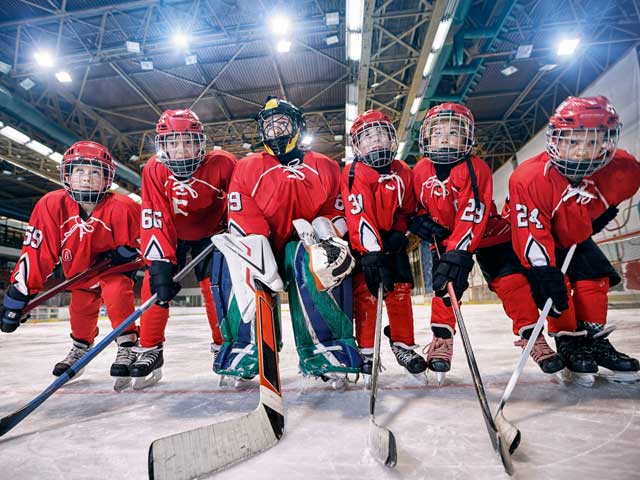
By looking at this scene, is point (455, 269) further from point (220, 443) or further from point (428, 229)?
point (220, 443)

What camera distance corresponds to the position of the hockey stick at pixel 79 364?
126 cm

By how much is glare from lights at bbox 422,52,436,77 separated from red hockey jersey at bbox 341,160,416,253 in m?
5.20

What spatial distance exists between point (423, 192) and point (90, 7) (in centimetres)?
678

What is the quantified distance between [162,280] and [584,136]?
6.49ft

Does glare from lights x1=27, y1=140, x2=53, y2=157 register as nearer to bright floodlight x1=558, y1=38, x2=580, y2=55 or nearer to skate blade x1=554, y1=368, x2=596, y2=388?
skate blade x1=554, y1=368, x2=596, y2=388

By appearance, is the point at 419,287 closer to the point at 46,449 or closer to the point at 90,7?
the point at 90,7

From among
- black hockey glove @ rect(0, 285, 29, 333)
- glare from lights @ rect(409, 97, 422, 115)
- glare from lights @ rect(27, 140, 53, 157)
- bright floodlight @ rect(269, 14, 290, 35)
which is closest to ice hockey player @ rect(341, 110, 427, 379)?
black hockey glove @ rect(0, 285, 29, 333)

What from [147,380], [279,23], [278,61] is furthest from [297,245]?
[278,61]

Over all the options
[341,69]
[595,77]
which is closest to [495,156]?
[595,77]

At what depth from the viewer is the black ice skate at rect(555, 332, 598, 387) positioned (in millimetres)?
1604

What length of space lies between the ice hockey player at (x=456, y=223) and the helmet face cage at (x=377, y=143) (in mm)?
159

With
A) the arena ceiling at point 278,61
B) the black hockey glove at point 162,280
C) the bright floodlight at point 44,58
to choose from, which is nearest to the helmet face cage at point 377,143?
the black hockey glove at point 162,280

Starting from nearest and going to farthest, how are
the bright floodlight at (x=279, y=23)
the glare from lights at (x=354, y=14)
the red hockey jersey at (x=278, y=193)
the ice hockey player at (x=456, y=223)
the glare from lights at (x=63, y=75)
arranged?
the ice hockey player at (x=456, y=223) → the red hockey jersey at (x=278, y=193) → the glare from lights at (x=354, y=14) → the bright floodlight at (x=279, y=23) → the glare from lights at (x=63, y=75)

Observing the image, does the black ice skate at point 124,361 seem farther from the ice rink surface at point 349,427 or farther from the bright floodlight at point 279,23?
the bright floodlight at point 279,23
